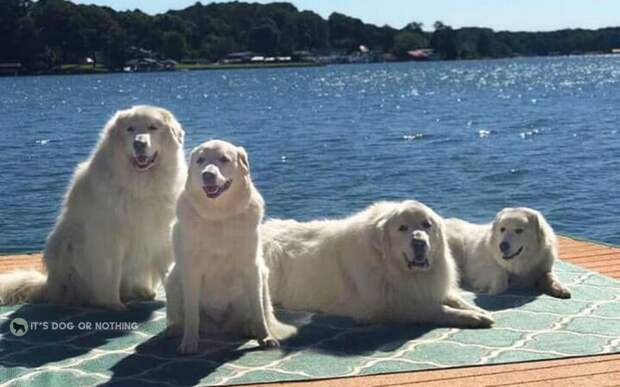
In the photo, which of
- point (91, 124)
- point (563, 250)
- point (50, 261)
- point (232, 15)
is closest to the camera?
point (50, 261)

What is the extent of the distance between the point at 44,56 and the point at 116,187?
89280 millimetres

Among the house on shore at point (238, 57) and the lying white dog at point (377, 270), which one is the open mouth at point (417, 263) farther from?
the house on shore at point (238, 57)

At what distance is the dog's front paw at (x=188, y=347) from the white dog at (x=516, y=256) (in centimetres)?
241

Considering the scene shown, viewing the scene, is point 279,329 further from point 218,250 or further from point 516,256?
point 516,256

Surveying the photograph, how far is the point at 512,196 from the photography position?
16094 mm

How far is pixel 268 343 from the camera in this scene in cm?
496

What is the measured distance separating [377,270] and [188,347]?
1.37 meters

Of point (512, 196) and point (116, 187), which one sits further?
A: point (512, 196)

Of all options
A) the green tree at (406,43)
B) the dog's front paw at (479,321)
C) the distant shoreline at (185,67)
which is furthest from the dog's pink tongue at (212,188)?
the green tree at (406,43)

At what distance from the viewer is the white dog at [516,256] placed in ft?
20.5

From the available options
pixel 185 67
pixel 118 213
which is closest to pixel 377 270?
pixel 118 213

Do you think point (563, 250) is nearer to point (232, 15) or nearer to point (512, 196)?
point (512, 196)

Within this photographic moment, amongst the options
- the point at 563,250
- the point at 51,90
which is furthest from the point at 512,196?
the point at 51,90

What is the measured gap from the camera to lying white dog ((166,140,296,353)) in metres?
4.79
